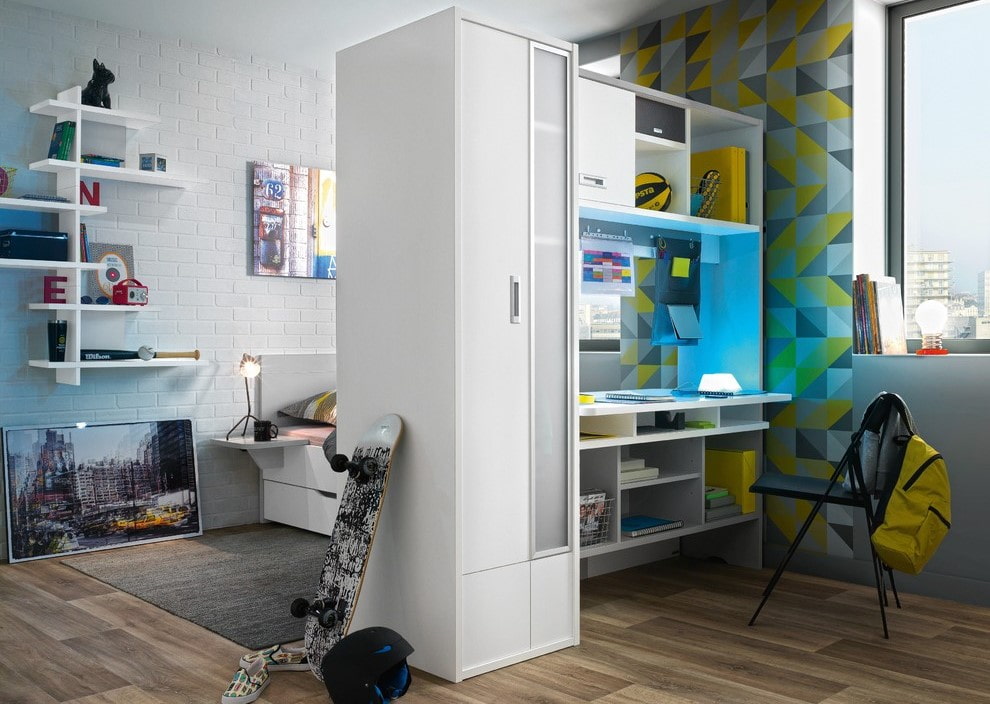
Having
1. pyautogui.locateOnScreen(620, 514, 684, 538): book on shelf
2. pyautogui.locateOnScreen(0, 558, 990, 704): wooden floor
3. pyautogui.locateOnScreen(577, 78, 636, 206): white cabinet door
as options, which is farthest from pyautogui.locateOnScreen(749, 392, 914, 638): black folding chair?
pyautogui.locateOnScreen(577, 78, 636, 206): white cabinet door

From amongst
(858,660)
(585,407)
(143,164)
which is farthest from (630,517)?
(143,164)

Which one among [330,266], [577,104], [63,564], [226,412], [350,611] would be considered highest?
[577,104]

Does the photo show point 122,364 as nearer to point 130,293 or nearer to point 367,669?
point 130,293

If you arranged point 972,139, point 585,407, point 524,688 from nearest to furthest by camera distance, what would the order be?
point 524,688
point 585,407
point 972,139

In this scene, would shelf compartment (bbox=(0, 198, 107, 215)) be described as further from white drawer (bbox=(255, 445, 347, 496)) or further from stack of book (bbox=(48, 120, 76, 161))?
white drawer (bbox=(255, 445, 347, 496))

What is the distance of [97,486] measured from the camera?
4762mm

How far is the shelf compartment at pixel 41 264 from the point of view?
4.38 metres

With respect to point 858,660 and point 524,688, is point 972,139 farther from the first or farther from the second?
point 524,688

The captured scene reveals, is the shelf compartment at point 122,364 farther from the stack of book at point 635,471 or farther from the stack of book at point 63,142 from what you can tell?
the stack of book at point 635,471

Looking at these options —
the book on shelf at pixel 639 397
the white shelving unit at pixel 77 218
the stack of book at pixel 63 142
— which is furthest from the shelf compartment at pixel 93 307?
the book on shelf at pixel 639 397

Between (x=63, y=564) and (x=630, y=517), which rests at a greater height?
(x=630, y=517)

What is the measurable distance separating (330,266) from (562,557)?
128 inches

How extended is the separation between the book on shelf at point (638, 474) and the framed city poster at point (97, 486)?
264 cm

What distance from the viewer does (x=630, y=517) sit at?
4199mm
